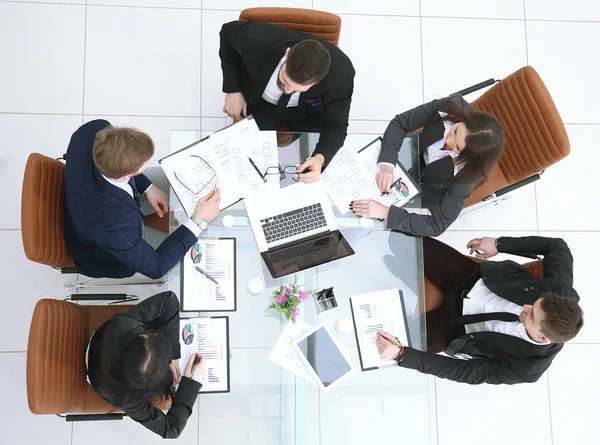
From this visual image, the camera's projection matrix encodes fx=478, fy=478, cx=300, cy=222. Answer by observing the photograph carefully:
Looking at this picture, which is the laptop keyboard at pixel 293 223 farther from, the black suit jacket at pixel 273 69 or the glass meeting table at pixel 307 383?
the black suit jacket at pixel 273 69

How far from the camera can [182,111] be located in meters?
3.01

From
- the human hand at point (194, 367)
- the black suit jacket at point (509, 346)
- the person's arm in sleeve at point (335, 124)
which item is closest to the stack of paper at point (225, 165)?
the person's arm in sleeve at point (335, 124)

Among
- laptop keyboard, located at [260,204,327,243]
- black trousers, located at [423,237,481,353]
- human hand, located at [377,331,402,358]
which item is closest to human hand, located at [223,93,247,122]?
laptop keyboard, located at [260,204,327,243]

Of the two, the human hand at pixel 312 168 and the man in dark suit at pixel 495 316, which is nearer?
the man in dark suit at pixel 495 316

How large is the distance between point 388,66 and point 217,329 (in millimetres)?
2131

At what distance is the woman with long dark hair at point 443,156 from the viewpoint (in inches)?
82.7

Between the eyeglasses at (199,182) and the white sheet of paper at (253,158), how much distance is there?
3.7 inches

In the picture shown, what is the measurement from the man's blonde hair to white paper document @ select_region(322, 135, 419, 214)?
84cm

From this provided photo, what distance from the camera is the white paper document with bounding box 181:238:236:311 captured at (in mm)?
2041

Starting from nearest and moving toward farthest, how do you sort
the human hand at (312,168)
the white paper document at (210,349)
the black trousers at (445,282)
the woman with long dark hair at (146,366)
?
1. the woman with long dark hair at (146,366)
2. the white paper document at (210,349)
3. the human hand at (312,168)
4. the black trousers at (445,282)

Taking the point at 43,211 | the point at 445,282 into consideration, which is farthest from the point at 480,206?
the point at 43,211

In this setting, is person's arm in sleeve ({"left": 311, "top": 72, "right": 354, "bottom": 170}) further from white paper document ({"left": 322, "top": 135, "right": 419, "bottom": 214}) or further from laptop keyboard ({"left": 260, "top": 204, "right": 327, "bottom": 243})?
laptop keyboard ({"left": 260, "top": 204, "right": 327, "bottom": 243})

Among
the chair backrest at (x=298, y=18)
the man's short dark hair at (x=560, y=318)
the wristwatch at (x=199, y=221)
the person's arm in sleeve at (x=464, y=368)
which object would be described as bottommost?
the person's arm in sleeve at (x=464, y=368)

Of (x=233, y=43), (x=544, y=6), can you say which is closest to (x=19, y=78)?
(x=233, y=43)
